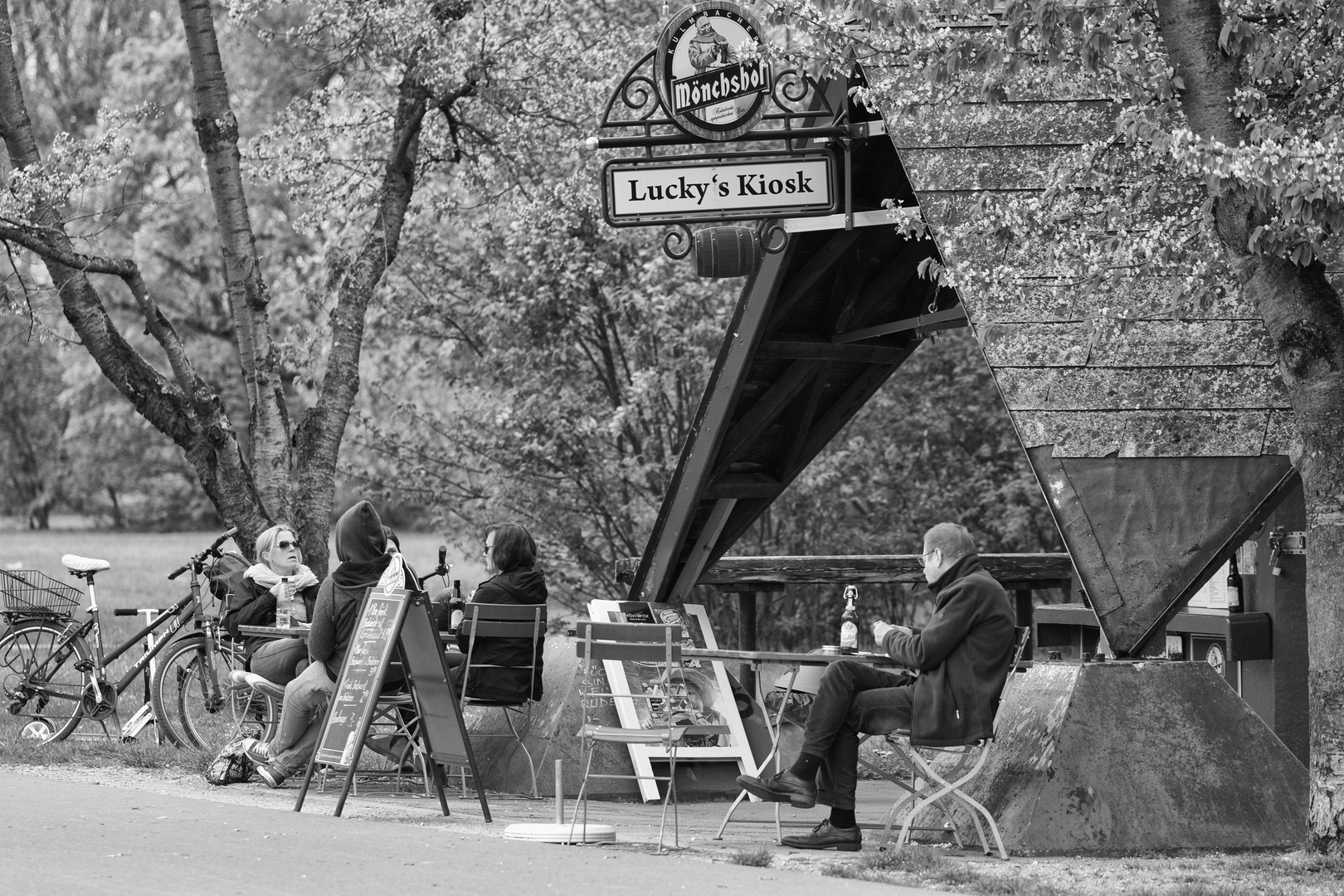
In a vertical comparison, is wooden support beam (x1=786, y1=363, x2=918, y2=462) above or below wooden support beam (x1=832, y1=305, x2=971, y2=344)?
below

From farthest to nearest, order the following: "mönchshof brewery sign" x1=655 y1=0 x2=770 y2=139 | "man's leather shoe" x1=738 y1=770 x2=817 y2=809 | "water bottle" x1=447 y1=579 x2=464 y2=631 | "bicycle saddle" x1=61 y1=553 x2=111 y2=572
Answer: "bicycle saddle" x1=61 y1=553 x2=111 y2=572 < "water bottle" x1=447 y1=579 x2=464 y2=631 < "mönchshof brewery sign" x1=655 y1=0 x2=770 y2=139 < "man's leather shoe" x1=738 y1=770 x2=817 y2=809

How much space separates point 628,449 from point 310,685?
8.12 meters

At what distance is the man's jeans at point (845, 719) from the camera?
24.6 feet

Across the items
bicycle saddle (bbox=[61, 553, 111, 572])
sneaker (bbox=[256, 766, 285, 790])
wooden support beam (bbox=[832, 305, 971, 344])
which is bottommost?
sneaker (bbox=[256, 766, 285, 790])

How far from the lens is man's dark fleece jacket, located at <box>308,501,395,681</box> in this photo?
9164 millimetres

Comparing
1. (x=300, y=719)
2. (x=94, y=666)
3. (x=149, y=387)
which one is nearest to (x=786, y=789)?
(x=300, y=719)

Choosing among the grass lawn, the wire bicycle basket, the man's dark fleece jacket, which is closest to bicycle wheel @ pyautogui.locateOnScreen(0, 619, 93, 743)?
the wire bicycle basket

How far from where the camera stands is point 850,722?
24.8 ft

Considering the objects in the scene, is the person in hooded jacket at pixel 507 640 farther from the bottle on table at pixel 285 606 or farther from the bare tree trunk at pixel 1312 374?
the bare tree trunk at pixel 1312 374

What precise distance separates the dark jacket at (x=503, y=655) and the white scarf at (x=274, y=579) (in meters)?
1.36

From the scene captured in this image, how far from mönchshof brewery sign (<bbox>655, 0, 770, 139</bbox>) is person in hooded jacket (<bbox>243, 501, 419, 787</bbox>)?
281 centimetres

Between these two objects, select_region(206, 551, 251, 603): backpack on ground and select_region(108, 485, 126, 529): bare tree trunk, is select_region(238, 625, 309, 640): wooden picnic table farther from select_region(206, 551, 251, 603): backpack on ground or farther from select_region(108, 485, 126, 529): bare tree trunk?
select_region(108, 485, 126, 529): bare tree trunk

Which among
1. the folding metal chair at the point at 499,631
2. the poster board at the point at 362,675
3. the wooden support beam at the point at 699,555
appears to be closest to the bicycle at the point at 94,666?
the folding metal chair at the point at 499,631

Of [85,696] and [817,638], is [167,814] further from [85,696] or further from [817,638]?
[817,638]
